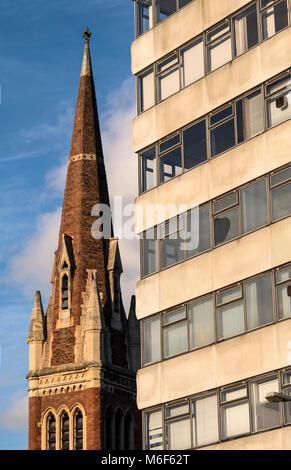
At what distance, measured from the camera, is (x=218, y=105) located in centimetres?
3222

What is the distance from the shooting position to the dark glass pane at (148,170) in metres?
34.2

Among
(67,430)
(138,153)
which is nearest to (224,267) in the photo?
(138,153)

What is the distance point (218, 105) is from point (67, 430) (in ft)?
182

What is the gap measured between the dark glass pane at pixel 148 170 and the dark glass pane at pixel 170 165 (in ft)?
1.44

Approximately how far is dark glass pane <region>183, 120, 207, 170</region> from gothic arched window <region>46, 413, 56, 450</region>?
54.9 m

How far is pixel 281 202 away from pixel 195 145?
416 cm

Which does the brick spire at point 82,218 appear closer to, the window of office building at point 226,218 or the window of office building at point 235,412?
the window of office building at point 226,218

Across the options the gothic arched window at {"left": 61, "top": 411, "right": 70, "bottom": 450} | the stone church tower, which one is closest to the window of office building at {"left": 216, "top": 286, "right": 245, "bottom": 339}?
the stone church tower

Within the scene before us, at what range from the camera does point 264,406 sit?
1137 inches

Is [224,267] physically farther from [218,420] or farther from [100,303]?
[100,303]

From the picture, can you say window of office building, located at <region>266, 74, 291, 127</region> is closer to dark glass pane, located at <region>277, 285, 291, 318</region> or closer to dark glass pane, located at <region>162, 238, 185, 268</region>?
dark glass pane, located at <region>162, 238, 185, 268</region>

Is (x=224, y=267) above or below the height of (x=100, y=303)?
below

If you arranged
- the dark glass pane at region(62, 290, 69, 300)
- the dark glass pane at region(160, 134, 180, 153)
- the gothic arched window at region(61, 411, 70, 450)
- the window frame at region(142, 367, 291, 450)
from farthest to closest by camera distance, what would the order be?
the dark glass pane at region(62, 290, 69, 300)
the gothic arched window at region(61, 411, 70, 450)
the dark glass pane at region(160, 134, 180, 153)
the window frame at region(142, 367, 291, 450)

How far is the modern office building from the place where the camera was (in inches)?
1152
